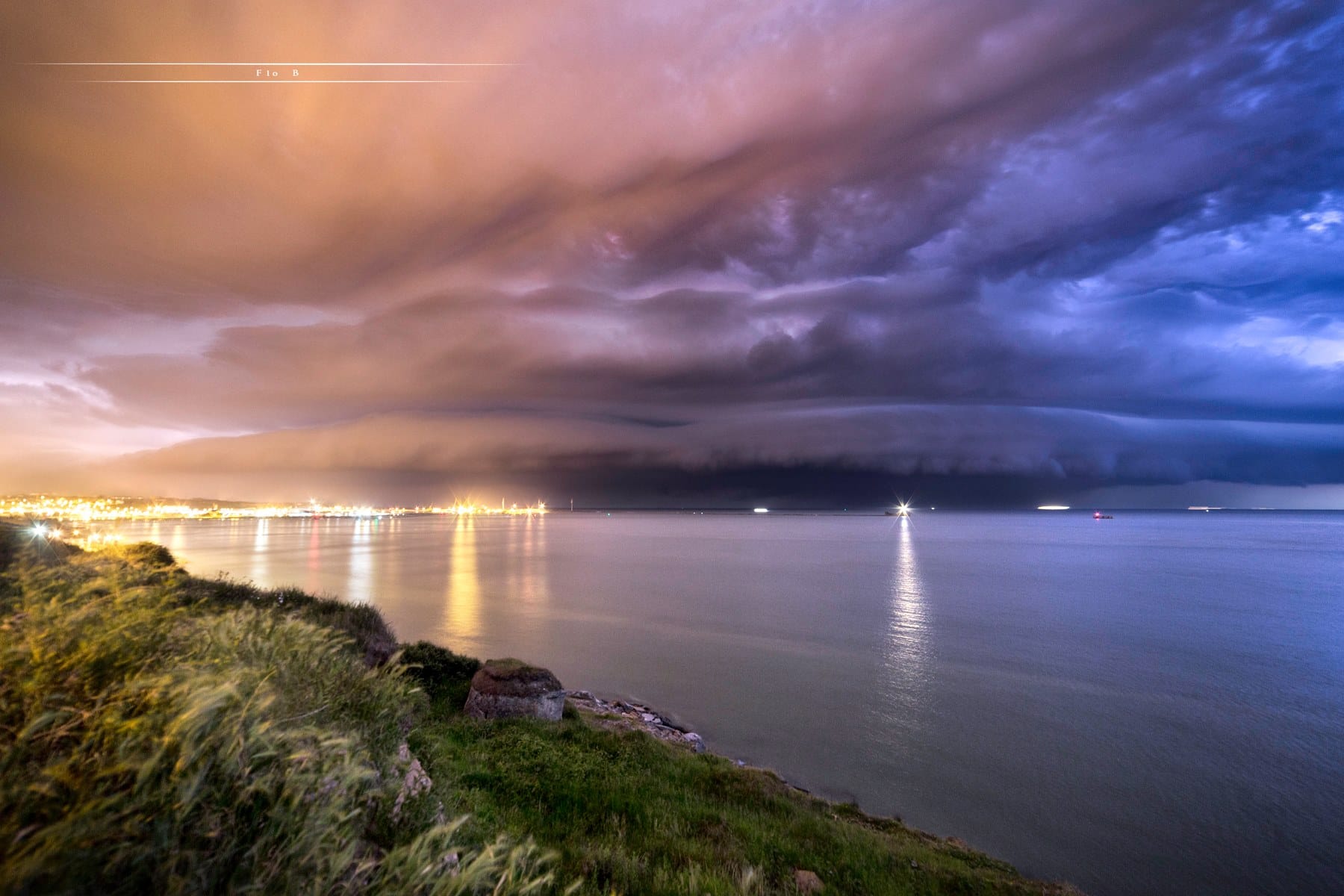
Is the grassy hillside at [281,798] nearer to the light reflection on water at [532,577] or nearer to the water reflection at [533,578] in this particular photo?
the light reflection on water at [532,577]

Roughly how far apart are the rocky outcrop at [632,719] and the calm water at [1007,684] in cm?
146

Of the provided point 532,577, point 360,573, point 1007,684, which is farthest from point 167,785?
point 360,573

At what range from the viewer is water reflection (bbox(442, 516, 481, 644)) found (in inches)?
1517

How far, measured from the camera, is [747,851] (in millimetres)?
8891

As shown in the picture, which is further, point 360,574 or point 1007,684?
point 360,574

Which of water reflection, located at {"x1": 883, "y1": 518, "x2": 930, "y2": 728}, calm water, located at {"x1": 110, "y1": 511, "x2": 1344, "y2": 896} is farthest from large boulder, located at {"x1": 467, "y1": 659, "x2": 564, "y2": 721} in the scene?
water reflection, located at {"x1": 883, "y1": 518, "x2": 930, "y2": 728}

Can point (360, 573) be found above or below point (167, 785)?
below

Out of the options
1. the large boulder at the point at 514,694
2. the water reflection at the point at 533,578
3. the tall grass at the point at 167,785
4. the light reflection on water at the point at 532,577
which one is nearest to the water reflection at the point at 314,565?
the water reflection at the point at 533,578

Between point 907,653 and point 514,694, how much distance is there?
2641 centimetres

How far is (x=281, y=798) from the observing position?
342cm

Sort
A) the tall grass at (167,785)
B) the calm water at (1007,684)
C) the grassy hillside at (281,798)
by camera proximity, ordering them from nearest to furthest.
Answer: the tall grass at (167,785) < the grassy hillside at (281,798) < the calm water at (1007,684)

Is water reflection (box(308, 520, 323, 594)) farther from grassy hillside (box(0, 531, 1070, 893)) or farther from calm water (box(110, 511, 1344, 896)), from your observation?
grassy hillside (box(0, 531, 1070, 893))

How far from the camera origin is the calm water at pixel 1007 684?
15.6 m

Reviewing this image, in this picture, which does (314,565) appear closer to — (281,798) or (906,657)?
(906,657)
